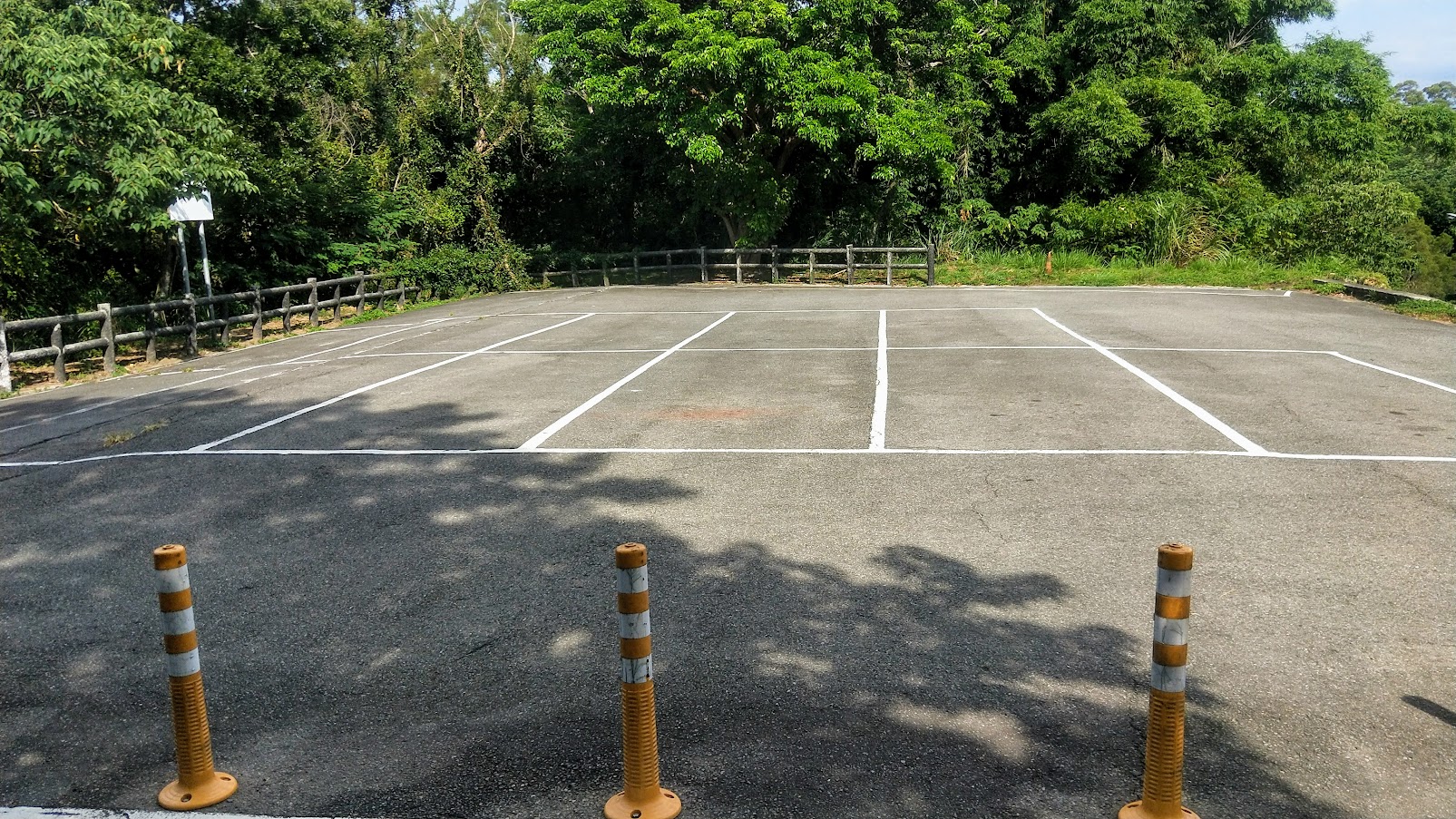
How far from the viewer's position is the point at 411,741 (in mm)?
4535

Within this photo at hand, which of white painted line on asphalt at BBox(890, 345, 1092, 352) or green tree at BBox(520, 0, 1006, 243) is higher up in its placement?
green tree at BBox(520, 0, 1006, 243)

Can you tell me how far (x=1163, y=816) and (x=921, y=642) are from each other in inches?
71.3

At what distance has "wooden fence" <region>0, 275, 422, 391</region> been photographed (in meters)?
16.3

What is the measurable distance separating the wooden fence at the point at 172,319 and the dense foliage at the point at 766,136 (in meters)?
0.82

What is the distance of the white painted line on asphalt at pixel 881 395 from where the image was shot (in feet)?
33.0

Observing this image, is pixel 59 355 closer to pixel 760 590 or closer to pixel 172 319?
pixel 172 319

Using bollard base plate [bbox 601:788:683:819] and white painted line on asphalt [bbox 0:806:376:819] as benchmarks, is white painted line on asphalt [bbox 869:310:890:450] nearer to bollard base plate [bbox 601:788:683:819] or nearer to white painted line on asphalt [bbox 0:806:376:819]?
bollard base plate [bbox 601:788:683:819]

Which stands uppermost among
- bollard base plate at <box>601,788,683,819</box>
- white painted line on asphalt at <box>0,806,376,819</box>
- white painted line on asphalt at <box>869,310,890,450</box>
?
white painted line on asphalt at <box>869,310,890,450</box>

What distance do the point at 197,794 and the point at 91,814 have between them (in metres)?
0.36

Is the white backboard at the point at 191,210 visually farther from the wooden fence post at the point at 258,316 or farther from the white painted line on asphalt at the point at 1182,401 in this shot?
the white painted line on asphalt at the point at 1182,401

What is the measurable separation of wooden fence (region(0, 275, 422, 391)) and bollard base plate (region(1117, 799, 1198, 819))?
16124 millimetres

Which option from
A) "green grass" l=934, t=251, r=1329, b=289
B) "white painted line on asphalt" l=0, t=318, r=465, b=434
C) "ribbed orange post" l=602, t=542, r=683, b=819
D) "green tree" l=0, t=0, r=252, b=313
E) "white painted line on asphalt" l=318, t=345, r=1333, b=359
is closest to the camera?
"ribbed orange post" l=602, t=542, r=683, b=819

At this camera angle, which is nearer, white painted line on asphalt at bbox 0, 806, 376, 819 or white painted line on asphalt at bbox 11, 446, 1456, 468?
white painted line on asphalt at bbox 0, 806, 376, 819

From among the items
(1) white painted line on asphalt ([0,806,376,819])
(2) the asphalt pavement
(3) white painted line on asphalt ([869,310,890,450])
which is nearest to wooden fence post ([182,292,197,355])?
(2) the asphalt pavement
